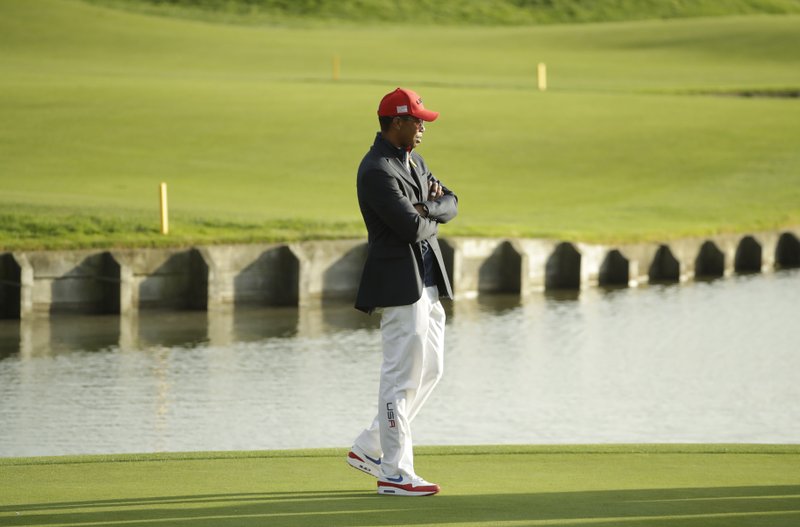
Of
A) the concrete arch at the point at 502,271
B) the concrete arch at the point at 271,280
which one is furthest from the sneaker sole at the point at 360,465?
the concrete arch at the point at 502,271

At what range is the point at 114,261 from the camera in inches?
957

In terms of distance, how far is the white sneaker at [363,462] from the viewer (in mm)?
8945

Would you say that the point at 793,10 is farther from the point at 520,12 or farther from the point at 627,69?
the point at 627,69

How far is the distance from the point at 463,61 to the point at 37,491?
59244mm

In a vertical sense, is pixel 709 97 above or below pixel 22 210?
above

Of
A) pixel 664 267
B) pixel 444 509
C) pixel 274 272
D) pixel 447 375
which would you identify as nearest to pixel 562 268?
pixel 664 267

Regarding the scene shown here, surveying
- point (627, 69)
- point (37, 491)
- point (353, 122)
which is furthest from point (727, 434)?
point (627, 69)

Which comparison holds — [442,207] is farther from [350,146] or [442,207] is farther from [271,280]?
[350,146]

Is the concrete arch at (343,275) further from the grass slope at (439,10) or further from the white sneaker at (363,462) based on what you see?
the grass slope at (439,10)

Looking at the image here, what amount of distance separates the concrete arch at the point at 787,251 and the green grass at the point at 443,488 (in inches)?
882

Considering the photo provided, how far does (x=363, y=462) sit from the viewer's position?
29.5ft

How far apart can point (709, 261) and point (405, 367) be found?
22531 mm

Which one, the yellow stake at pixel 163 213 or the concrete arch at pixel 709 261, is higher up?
the yellow stake at pixel 163 213

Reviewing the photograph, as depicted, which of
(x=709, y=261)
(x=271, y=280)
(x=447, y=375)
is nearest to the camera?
(x=447, y=375)
